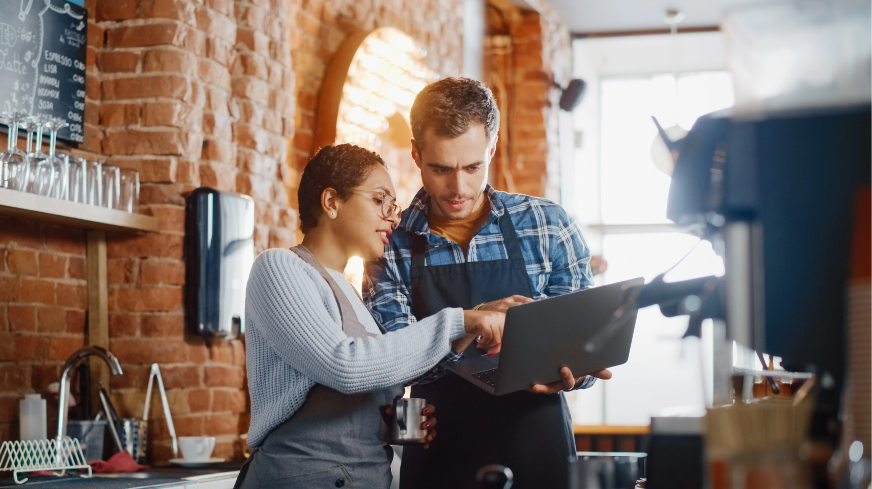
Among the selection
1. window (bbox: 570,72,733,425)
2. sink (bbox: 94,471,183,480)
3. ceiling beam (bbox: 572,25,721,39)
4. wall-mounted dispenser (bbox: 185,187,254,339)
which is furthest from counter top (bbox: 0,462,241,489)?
ceiling beam (bbox: 572,25,721,39)

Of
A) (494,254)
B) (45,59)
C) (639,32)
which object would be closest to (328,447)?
(494,254)

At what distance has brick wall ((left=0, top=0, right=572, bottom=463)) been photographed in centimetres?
234

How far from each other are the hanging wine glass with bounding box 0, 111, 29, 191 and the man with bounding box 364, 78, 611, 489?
35.1 inches

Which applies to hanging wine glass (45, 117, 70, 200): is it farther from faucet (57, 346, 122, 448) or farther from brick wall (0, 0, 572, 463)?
faucet (57, 346, 122, 448)

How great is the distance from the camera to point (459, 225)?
205 centimetres

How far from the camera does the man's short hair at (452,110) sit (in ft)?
6.23

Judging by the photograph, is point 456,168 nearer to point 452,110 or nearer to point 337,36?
point 452,110

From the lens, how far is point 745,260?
755 mm

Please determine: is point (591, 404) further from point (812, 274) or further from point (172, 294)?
point (812, 274)

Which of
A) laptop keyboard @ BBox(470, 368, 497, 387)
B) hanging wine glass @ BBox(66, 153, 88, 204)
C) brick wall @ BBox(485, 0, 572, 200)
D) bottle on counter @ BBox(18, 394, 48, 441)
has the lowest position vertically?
bottle on counter @ BBox(18, 394, 48, 441)

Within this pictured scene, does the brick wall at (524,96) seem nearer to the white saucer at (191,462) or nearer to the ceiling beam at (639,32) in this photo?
the ceiling beam at (639,32)

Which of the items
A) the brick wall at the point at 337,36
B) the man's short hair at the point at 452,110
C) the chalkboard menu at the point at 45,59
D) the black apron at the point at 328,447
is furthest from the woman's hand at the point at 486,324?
the brick wall at the point at 337,36

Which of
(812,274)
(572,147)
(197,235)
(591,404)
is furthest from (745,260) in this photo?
(591,404)

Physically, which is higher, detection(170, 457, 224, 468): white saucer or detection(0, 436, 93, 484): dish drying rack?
detection(0, 436, 93, 484): dish drying rack
